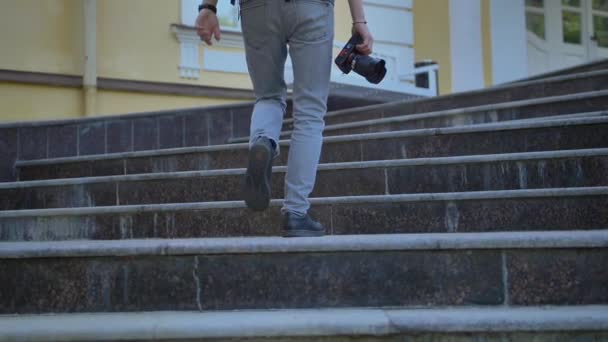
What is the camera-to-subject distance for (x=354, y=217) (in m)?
3.02

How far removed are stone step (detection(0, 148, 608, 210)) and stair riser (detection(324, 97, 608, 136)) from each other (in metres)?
1.12

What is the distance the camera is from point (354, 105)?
7090 mm

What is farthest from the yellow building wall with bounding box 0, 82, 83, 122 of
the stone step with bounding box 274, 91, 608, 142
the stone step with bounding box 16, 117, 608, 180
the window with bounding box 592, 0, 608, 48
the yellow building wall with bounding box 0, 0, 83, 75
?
the window with bounding box 592, 0, 608, 48

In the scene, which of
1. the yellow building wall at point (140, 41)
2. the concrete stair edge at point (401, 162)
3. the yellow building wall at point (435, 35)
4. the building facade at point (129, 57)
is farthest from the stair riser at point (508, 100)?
the yellow building wall at point (435, 35)

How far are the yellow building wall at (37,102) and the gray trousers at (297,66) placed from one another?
4086 mm

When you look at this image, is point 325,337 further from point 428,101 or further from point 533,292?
point 428,101

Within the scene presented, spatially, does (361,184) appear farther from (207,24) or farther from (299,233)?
(207,24)

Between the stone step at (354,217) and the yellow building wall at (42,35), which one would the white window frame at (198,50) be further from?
the stone step at (354,217)

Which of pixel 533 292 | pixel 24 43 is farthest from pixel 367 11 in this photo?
pixel 533 292

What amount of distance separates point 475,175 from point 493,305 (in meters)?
1.22

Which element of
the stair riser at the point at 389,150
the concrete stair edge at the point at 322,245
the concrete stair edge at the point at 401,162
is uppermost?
the stair riser at the point at 389,150

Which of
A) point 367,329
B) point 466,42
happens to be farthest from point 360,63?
point 466,42

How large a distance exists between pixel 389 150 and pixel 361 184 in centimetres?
55

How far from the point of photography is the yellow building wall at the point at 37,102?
5.96 metres
